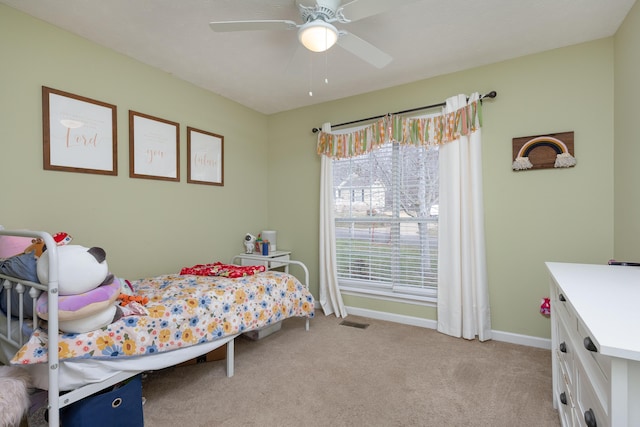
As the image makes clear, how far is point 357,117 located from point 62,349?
3.14 metres

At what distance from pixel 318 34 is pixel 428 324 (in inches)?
109

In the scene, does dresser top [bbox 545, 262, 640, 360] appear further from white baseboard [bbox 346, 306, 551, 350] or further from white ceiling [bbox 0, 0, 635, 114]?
white ceiling [bbox 0, 0, 635, 114]

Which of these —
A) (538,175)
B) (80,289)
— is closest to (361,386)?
(80,289)

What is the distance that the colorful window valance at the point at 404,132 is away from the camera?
279 cm

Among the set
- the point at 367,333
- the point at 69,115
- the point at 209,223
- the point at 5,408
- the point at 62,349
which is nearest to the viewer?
the point at 5,408

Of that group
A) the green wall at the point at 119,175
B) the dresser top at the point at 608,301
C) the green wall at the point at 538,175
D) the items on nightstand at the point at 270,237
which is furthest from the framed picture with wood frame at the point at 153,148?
the dresser top at the point at 608,301

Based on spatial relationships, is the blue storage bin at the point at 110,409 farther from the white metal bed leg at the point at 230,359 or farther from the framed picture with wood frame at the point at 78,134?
the framed picture with wood frame at the point at 78,134

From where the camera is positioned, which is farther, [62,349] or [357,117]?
[357,117]

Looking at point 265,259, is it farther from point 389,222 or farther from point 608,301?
point 608,301

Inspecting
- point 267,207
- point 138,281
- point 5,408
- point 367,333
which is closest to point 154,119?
point 138,281

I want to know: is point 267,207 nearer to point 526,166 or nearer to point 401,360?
point 401,360

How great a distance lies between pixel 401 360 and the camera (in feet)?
7.93

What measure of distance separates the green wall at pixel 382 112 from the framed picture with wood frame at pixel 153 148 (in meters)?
0.06

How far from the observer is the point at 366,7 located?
165 cm
